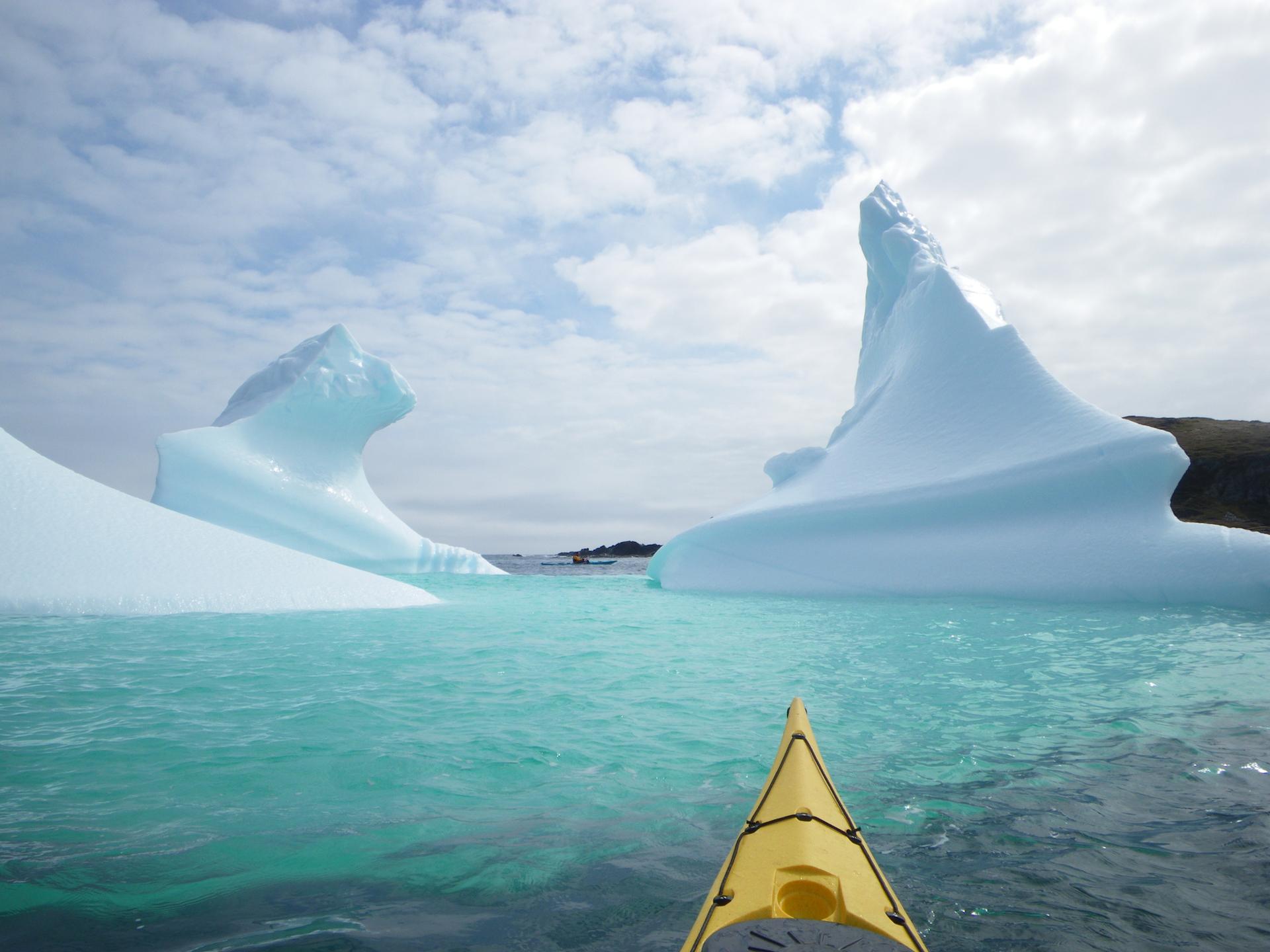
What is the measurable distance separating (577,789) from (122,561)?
7.53 m

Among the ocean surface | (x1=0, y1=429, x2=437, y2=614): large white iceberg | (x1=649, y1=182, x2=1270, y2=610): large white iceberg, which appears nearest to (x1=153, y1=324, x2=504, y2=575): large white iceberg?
(x1=0, y1=429, x2=437, y2=614): large white iceberg

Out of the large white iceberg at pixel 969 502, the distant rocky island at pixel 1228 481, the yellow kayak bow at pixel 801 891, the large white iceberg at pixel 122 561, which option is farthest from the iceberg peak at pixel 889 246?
the distant rocky island at pixel 1228 481

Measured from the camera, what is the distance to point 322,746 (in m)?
3.50

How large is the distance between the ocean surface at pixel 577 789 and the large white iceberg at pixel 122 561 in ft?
3.90

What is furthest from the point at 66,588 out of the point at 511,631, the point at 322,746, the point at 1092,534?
the point at 1092,534

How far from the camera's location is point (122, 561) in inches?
313

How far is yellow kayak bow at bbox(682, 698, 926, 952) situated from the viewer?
1.47 metres

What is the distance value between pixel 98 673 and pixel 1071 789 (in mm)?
5853

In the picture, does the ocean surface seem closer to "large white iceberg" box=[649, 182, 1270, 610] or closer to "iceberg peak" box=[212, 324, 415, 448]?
"large white iceberg" box=[649, 182, 1270, 610]

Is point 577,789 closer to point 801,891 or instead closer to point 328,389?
point 801,891

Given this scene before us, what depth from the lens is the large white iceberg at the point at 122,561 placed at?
7430mm

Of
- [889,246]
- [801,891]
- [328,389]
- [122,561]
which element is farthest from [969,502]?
[328,389]

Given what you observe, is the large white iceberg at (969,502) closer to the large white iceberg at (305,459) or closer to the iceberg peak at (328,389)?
the large white iceberg at (305,459)

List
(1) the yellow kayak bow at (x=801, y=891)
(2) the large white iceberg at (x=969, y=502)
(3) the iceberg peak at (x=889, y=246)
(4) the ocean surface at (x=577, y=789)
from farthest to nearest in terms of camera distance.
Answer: (3) the iceberg peak at (x=889, y=246) → (2) the large white iceberg at (x=969, y=502) → (4) the ocean surface at (x=577, y=789) → (1) the yellow kayak bow at (x=801, y=891)
